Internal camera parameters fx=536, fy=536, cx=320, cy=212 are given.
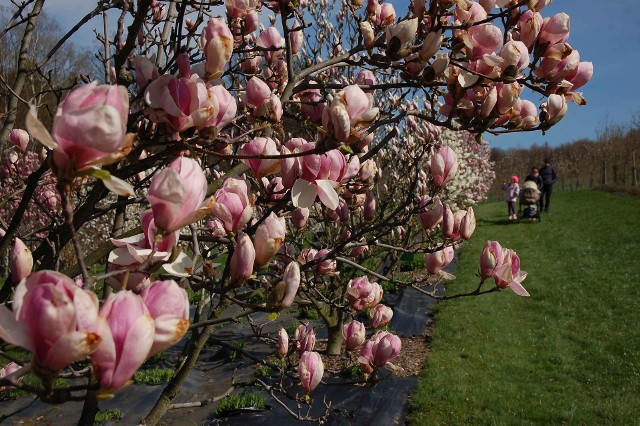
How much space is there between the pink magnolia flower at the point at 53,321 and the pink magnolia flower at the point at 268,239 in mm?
445

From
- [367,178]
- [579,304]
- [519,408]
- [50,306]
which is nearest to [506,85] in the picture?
[367,178]

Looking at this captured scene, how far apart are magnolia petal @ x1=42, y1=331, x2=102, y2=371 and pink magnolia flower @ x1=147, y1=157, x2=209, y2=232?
24 cm

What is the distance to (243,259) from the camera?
939 millimetres

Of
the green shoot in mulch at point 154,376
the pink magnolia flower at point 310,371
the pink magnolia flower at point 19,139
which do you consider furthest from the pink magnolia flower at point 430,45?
the green shoot in mulch at point 154,376

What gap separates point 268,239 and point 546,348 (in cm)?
586

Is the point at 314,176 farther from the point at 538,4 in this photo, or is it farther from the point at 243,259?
the point at 538,4

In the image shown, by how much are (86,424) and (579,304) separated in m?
7.65

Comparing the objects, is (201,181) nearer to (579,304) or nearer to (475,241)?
(579,304)

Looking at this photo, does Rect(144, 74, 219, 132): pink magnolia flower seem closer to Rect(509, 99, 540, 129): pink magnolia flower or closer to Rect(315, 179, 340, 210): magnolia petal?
Rect(315, 179, 340, 210): magnolia petal

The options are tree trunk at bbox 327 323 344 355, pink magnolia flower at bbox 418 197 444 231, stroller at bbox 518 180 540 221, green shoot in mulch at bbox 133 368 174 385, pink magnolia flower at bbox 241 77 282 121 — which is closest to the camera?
pink magnolia flower at bbox 241 77 282 121

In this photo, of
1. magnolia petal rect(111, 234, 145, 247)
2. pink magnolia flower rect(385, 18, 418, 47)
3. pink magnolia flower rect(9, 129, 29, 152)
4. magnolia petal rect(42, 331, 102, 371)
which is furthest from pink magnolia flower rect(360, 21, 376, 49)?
pink magnolia flower rect(9, 129, 29, 152)

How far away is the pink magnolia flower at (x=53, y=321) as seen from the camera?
0.53 metres

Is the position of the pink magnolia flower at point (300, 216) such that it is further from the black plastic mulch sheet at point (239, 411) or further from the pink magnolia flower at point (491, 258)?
the black plastic mulch sheet at point (239, 411)

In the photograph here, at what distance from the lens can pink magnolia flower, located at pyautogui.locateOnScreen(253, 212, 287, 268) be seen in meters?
0.98
